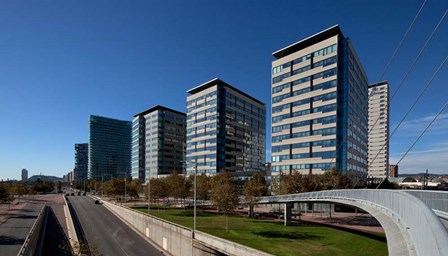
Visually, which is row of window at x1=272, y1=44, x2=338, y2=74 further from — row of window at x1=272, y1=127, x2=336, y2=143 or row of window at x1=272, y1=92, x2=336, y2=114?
row of window at x1=272, y1=127, x2=336, y2=143

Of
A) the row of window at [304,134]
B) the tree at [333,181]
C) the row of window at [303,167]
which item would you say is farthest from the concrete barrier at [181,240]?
the row of window at [304,134]

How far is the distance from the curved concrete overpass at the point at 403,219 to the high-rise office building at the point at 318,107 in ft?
139

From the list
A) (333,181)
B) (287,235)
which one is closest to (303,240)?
(287,235)

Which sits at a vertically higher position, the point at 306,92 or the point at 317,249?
the point at 306,92

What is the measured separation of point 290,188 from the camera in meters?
51.8

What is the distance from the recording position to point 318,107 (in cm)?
7344

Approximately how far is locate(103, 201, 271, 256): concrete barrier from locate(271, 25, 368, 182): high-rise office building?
131 feet

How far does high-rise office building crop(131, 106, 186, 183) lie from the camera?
455 ft

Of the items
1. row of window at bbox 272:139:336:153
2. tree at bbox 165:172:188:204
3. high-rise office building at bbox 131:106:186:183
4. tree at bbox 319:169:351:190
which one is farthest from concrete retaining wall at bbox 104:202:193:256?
high-rise office building at bbox 131:106:186:183

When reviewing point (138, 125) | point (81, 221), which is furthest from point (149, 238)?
point (138, 125)

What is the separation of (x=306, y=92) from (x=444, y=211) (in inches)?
2503

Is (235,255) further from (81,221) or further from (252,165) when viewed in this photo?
(252,165)

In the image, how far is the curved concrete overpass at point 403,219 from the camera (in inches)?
229

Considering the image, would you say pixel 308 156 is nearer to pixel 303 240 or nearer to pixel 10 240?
pixel 303 240
